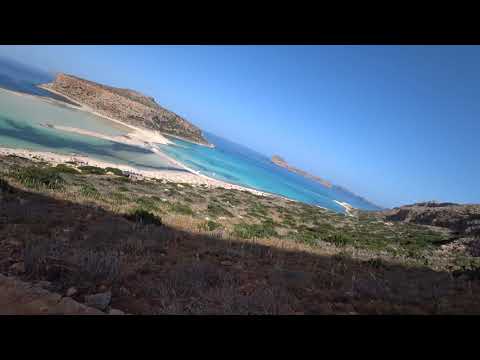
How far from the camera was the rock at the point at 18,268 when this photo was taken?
3862mm

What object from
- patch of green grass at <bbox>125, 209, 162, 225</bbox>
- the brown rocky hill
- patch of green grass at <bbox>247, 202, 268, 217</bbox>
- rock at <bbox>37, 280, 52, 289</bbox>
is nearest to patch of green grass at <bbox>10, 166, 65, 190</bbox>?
patch of green grass at <bbox>125, 209, 162, 225</bbox>

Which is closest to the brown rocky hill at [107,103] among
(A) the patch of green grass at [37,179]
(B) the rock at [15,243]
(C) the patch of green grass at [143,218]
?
(A) the patch of green grass at [37,179]

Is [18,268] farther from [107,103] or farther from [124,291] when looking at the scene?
[107,103]

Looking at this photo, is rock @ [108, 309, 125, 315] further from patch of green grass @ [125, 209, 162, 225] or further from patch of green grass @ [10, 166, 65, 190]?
patch of green grass @ [10, 166, 65, 190]

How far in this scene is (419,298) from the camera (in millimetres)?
5008

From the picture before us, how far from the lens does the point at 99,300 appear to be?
3293mm

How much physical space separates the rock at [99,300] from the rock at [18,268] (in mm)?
1333

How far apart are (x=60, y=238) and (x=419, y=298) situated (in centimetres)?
691

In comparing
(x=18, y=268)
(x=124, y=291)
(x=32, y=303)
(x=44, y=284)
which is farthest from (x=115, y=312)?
(x=18, y=268)

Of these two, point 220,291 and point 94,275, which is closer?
point 94,275
